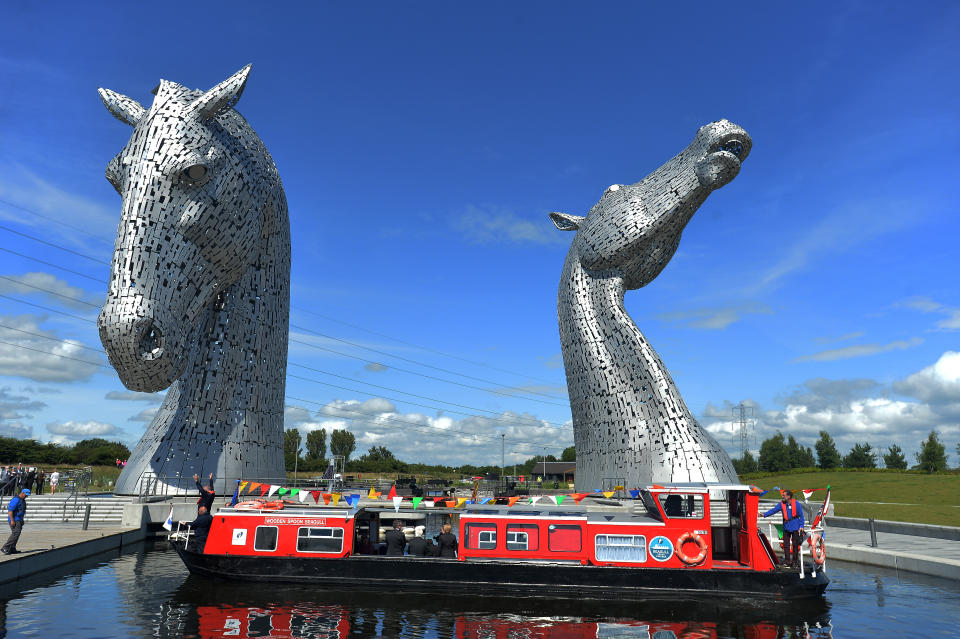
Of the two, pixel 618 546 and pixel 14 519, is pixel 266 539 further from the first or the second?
pixel 618 546

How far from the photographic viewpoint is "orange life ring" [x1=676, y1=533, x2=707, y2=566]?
11.0 m

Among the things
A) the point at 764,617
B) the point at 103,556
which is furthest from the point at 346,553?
the point at 764,617

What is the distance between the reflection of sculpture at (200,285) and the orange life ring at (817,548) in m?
14.0

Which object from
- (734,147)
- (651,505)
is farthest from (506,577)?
(734,147)

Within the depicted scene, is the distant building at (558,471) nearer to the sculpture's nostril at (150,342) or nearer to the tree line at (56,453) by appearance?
the tree line at (56,453)

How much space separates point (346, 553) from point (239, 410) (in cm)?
851

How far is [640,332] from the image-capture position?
20578 mm

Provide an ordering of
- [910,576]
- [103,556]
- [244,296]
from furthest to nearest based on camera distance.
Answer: [244,296]
[103,556]
[910,576]

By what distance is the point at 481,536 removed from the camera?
11.7 meters

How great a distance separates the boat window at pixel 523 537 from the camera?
11.5 meters

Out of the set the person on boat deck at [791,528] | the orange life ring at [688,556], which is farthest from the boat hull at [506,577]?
the person on boat deck at [791,528]

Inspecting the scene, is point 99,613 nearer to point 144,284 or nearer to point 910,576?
point 144,284

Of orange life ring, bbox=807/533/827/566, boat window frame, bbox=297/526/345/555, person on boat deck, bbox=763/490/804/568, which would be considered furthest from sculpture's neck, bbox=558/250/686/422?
boat window frame, bbox=297/526/345/555

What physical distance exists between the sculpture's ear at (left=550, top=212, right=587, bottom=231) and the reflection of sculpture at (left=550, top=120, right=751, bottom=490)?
1475mm
